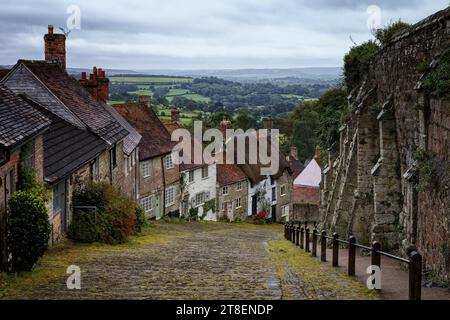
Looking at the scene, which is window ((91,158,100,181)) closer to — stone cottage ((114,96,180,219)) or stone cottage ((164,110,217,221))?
stone cottage ((114,96,180,219))

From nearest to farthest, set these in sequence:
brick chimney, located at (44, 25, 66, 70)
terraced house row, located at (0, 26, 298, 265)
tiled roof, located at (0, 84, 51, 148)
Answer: tiled roof, located at (0, 84, 51, 148) → terraced house row, located at (0, 26, 298, 265) → brick chimney, located at (44, 25, 66, 70)

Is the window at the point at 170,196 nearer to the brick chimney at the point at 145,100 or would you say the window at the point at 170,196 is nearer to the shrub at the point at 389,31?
the brick chimney at the point at 145,100

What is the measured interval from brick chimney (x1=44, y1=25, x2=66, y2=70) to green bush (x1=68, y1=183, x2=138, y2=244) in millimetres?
9970

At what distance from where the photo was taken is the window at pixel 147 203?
37.2 m

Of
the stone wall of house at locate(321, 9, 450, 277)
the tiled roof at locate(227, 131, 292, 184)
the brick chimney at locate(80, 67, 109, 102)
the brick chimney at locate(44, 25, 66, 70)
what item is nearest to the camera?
the stone wall of house at locate(321, 9, 450, 277)

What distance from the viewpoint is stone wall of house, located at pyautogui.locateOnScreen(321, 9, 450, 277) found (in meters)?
12.1

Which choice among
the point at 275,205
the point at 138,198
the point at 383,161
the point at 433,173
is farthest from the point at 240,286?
the point at 275,205

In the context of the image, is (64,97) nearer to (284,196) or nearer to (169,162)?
(169,162)

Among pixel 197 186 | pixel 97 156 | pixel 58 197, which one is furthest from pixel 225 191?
pixel 58 197

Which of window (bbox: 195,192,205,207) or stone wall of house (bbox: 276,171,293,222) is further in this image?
stone wall of house (bbox: 276,171,293,222)

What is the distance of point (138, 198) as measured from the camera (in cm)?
3591

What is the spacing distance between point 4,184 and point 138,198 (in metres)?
23.9

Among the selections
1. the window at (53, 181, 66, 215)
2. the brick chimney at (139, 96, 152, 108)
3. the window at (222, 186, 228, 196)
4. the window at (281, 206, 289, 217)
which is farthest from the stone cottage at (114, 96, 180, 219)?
the window at (53, 181, 66, 215)

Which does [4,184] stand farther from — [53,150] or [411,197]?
[411,197]
